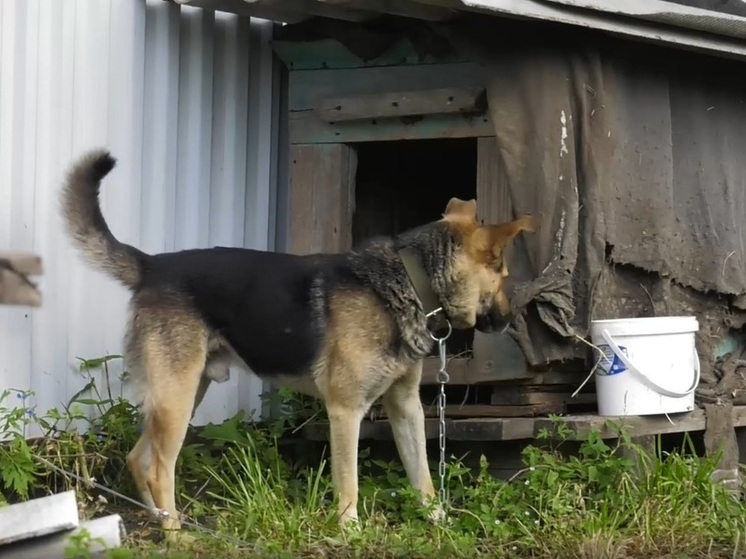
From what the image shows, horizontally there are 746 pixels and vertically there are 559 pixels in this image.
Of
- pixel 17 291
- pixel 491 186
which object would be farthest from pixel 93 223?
pixel 491 186

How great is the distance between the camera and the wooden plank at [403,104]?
6.82 metres

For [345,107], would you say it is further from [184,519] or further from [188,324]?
[184,519]

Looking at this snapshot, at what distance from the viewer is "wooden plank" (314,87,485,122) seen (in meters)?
6.82

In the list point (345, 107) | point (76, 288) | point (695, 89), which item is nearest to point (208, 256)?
point (76, 288)

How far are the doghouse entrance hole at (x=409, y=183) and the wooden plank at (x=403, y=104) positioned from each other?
106cm

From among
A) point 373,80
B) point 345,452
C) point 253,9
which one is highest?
point 253,9

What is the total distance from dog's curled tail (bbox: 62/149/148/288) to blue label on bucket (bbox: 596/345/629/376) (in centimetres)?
234

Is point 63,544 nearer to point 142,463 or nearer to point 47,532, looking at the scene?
point 47,532

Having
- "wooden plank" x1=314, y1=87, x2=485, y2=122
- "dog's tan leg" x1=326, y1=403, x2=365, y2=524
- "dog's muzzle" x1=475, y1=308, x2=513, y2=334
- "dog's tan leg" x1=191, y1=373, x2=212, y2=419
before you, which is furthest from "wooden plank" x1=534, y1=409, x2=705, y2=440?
"wooden plank" x1=314, y1=87, x2=485, y2=122

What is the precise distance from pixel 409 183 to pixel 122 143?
2810 mm

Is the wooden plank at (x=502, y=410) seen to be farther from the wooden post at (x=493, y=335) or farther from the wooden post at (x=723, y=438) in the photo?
the wooden post at (x=723, y=438)

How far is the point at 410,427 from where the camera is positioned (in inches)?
246

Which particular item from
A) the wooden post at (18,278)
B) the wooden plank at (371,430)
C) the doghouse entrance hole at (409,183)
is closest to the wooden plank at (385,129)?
the doghouse entrance hole at (409,183)

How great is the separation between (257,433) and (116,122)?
188 cm
